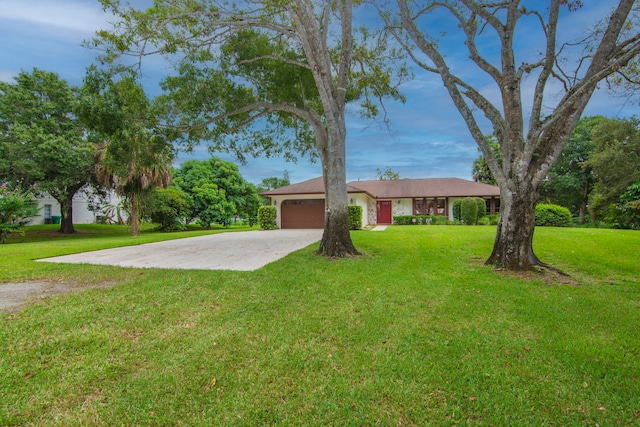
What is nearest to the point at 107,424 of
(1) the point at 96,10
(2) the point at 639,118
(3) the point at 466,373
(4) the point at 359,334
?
(4) the point at 359,334

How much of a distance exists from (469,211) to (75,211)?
107ft

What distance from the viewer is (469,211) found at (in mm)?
21469

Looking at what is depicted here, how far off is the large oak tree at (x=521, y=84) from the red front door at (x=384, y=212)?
17690 millimetres

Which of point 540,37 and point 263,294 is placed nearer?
point 263,294

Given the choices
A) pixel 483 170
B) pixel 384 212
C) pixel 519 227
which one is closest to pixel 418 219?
pixel 384 212

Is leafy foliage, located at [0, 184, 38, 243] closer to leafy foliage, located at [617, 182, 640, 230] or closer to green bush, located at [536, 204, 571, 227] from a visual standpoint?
green bush, located at [536, 204, 571, 227]

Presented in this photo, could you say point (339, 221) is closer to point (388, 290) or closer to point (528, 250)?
point (388, 290)

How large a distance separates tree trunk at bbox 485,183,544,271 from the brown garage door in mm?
14759

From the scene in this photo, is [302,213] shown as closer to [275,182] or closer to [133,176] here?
[133,176]

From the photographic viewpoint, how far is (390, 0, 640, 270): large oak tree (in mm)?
6121

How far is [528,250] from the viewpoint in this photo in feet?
21.6

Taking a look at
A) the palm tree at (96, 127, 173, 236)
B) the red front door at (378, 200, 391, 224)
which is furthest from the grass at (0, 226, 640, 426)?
the red front door at (378, 200, 391, 224)

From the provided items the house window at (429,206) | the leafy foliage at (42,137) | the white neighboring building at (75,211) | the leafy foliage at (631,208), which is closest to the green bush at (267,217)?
the leafy foliage at (42,137)

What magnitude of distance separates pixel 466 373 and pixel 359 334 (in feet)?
3.74
